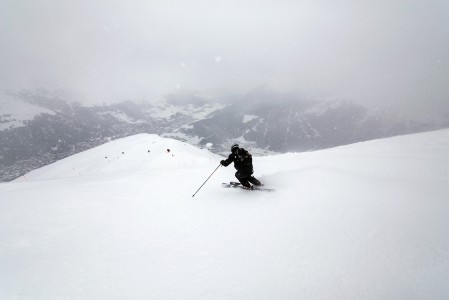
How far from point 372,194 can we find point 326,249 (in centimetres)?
359

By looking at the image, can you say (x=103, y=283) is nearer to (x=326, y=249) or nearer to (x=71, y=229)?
(x=71, y=229)

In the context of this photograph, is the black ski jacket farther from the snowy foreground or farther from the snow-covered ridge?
the snow-covered ridge

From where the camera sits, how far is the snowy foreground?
17.2 feet

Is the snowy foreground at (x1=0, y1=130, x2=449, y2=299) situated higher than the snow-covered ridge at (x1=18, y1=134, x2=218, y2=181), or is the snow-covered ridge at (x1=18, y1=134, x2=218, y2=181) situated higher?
the snow-covered ridge at (x1=18, y1=134, x2=218, y2=181)

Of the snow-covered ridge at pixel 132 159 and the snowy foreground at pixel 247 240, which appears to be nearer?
the snowy foreground at pixel 247 240

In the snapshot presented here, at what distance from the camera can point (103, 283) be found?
5.48 m

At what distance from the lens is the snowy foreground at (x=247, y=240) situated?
5.24 m

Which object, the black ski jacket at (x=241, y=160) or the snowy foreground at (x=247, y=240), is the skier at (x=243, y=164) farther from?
the snowy foreground at (x=247, y=240)

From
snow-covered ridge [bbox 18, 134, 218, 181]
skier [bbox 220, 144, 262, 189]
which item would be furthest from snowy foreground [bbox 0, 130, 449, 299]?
snow-covered ridge [bbox 18, 134, 218, 181]

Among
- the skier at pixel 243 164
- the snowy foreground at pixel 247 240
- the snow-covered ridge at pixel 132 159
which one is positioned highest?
the snow-covered ridge at pixel 132 159

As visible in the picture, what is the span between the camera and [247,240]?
22.9ft

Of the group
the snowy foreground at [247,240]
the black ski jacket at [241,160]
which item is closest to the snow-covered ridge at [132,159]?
the black ski jacket at [241,160]

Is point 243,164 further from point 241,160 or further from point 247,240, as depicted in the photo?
point 247,240

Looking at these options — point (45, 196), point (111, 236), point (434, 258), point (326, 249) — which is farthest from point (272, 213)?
point (45, 196)
